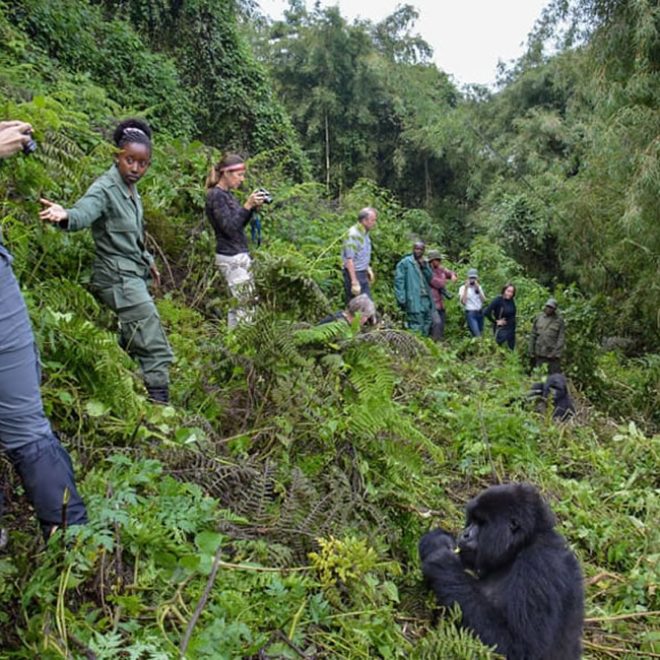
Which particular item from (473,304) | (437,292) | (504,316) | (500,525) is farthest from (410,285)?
(500,525)

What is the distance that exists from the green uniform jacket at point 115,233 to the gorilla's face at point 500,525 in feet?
6.03

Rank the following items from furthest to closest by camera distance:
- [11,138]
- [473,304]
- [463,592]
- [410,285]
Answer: [473,304], [410,285], [463,592], [11,138]

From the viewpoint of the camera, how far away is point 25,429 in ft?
6.21

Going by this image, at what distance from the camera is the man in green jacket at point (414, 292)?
27.1 feet

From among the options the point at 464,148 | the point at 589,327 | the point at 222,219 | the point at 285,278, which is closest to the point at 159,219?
the point at 222,219

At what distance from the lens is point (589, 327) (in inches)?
414

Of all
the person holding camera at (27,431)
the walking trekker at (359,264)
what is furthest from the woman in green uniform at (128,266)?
the walking trekker at (359,264)

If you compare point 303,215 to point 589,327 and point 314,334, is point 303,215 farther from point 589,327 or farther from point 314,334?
point 314,334

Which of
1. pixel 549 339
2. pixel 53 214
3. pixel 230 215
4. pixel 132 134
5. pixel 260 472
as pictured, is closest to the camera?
pixel 260 472

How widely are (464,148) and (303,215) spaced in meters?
15.8

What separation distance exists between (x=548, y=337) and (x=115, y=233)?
7.02 meters

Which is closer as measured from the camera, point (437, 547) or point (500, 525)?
point (500, 525)

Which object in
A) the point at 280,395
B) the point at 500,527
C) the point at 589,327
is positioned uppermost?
the point at 280,395

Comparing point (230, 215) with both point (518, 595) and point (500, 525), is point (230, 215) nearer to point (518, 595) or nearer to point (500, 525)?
point (500, 525)
